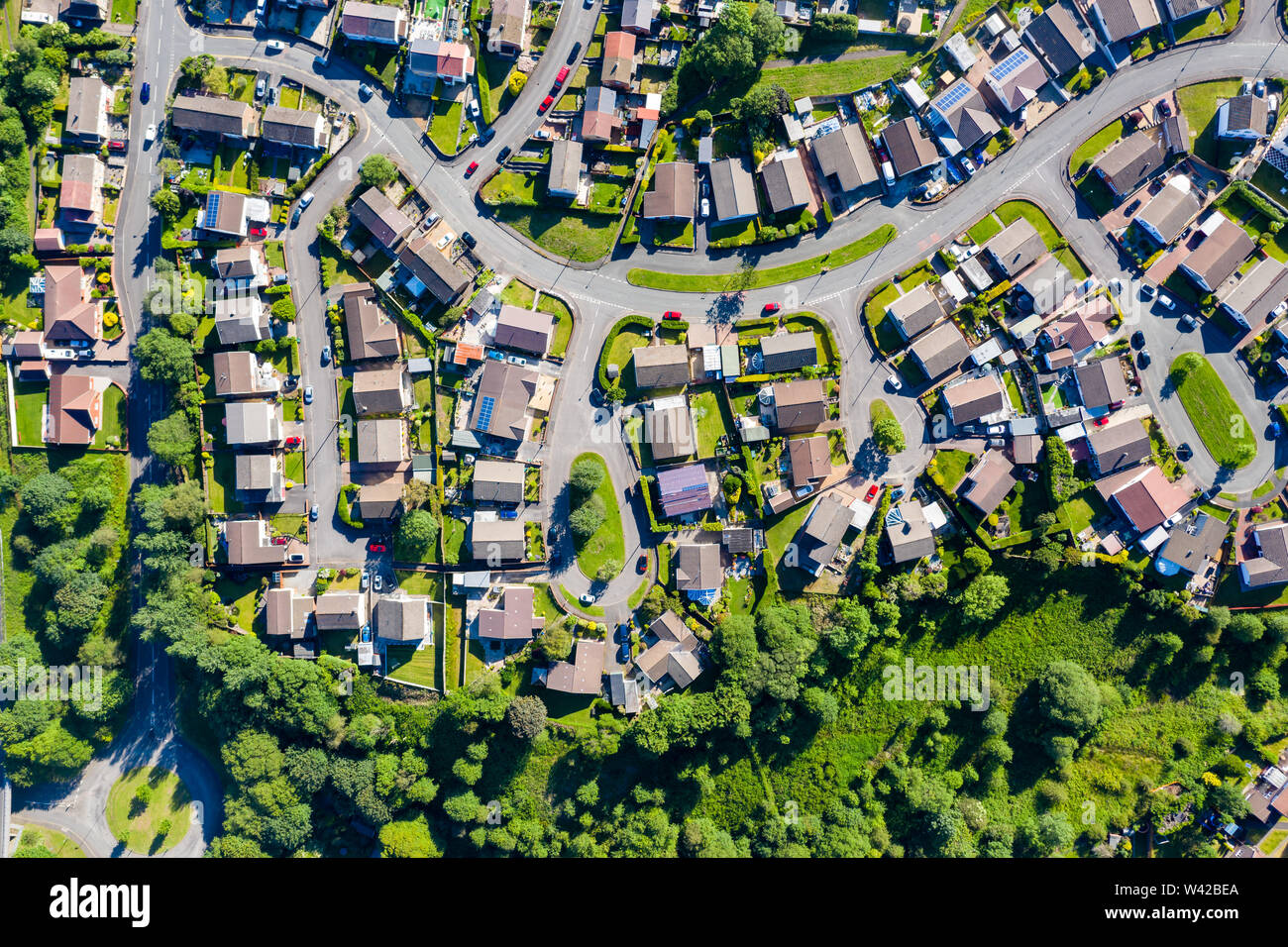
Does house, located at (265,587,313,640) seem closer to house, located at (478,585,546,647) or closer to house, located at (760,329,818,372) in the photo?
A: house, located at (478,585,546,647)

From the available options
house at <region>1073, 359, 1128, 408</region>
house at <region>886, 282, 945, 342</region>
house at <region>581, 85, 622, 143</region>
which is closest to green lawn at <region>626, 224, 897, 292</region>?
house at <region>886, 282, 945, 342</region>

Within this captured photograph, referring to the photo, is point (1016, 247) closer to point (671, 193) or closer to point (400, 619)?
point (671, 193)

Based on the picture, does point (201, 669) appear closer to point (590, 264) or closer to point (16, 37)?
point (590, 264)

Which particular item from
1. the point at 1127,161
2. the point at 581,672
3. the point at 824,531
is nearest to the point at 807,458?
the point at 824,531

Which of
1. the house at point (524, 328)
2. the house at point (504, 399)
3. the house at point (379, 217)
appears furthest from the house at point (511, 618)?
the house at point (379, 217)

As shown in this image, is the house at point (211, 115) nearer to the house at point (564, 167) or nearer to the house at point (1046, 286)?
the house at point (564, 167)
